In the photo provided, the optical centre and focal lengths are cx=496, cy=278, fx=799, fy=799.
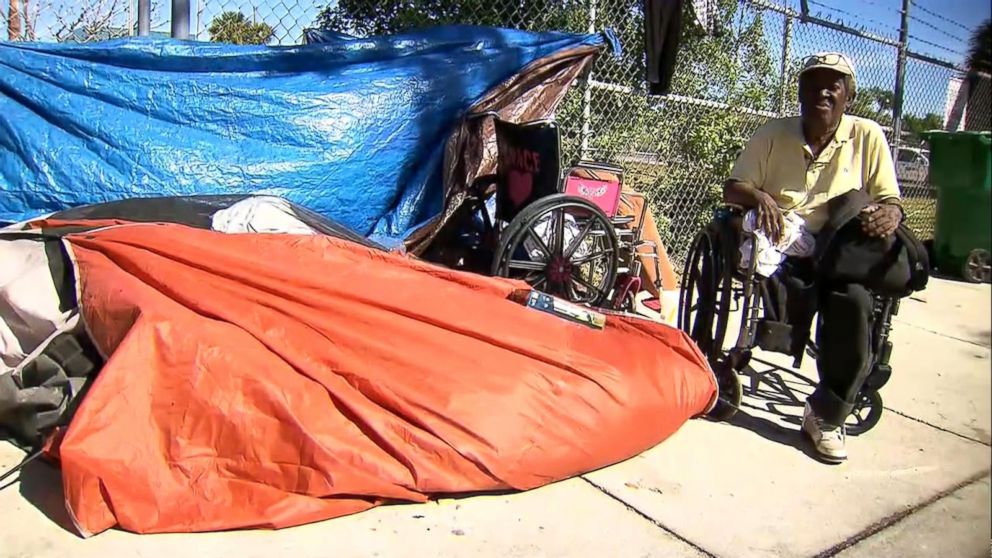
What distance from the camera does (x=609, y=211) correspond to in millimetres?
4832

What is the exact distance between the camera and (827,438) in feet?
10.8

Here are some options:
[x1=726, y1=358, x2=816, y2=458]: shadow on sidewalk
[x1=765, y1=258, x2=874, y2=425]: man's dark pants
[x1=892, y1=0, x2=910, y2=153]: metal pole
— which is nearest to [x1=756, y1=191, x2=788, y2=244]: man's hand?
[x1=765, y1=258, x2=874, y2=425]: man's dark pants

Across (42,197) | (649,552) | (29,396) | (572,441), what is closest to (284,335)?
(29,396)

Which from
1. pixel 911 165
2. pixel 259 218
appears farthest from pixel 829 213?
pixel 911 165

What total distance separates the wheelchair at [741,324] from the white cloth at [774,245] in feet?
0.09

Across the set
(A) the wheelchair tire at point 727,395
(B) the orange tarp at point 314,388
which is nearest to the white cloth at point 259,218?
(B) the orange tarp at point 314,388

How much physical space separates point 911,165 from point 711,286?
7335 millimetres

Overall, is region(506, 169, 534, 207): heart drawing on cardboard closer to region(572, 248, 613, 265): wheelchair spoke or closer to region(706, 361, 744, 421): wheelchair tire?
region(572, 248, 613, 265): wheelchair spoke

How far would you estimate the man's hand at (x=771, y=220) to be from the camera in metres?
3.38

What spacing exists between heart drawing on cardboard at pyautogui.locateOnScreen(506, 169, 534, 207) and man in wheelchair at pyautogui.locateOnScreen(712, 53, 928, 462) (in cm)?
111

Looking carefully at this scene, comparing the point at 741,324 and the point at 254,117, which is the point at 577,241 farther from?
the point at 254,117

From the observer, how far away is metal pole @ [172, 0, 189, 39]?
4316 millimetres

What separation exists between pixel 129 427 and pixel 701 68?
5.52 metres

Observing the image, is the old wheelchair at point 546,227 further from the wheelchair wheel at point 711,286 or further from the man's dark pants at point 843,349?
the man's dark pants at point 843,349
